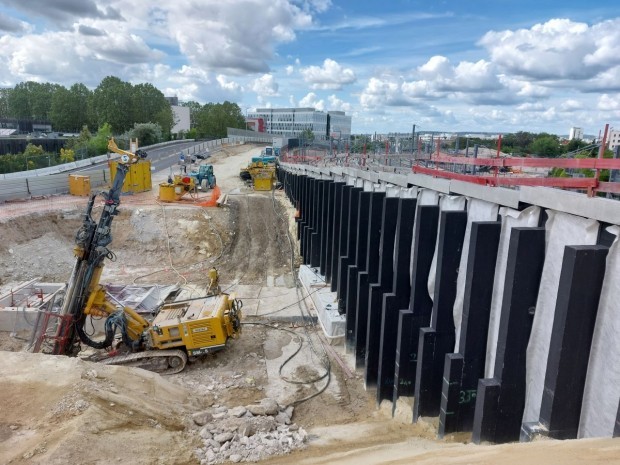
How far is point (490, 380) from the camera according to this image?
5.58 m

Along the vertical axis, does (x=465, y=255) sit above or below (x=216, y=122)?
below

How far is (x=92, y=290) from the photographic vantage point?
11242 millimetres

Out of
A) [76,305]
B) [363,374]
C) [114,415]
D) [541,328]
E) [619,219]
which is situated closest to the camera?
[619,219]

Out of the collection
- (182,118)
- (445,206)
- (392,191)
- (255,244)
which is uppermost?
(182,118)

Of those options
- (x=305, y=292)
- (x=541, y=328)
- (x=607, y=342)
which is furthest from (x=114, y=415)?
(x=305, y=292)

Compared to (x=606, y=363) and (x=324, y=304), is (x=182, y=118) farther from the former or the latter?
(x=606, y=363)

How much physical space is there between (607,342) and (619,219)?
1.25 metres

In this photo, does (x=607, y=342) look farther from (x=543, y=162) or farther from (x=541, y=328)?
(x=543, y=162)

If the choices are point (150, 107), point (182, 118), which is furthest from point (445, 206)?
point (182, 118)

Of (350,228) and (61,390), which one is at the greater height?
(350,228)

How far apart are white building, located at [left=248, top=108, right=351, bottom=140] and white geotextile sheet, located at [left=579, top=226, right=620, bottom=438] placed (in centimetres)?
11148

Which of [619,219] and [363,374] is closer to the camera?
[619,219]

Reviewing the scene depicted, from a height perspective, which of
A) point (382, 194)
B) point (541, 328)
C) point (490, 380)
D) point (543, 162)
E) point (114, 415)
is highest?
point (543, 162)

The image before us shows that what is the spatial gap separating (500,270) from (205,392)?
668cm
